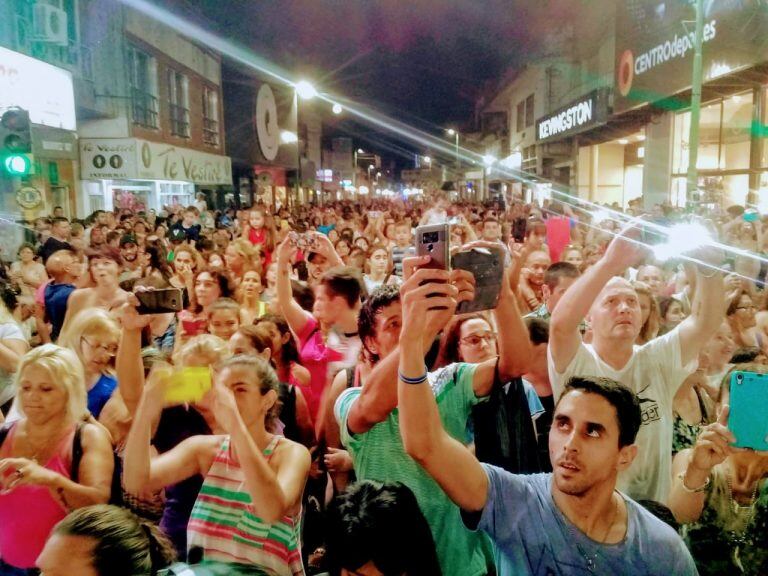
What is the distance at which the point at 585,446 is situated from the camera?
2.14m

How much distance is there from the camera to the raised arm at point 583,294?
111 inches

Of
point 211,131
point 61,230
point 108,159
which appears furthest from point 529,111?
point 61,230

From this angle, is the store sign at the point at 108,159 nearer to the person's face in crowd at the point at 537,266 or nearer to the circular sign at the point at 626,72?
the circular sign at the point at 626,72

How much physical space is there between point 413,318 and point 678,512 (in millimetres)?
1455

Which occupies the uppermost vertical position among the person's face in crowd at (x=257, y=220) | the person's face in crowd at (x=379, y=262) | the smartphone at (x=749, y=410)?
the person's face in crowd at (x=257, y=220)

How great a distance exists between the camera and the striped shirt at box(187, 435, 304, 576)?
254 cm

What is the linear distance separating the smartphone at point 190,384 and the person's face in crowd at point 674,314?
3.58 m

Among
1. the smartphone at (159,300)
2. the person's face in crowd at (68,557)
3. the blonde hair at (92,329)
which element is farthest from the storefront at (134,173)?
the person's face in crowd at (68,557)

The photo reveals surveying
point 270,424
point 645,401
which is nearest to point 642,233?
point 645,401

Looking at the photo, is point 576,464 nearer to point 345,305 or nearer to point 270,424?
point 270,424

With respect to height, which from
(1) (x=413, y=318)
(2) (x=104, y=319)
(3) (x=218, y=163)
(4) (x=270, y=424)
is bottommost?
(4) (x=270, y=424)

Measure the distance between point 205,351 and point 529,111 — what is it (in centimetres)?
4431

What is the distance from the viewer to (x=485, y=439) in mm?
2627

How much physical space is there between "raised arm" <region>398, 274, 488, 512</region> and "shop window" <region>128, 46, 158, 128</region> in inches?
845
